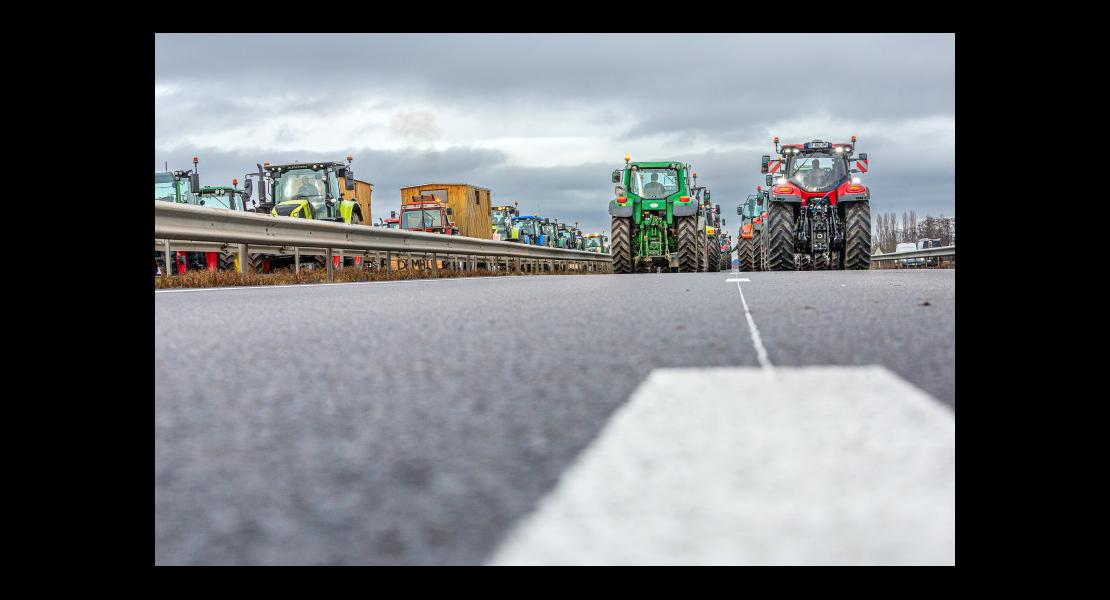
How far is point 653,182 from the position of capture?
22625mm

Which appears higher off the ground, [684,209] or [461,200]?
[461,200]

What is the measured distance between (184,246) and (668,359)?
16201 millimetres

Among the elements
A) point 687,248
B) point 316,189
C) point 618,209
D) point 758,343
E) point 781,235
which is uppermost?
point 316,189

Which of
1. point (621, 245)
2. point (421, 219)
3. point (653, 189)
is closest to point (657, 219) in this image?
point (653, 189)

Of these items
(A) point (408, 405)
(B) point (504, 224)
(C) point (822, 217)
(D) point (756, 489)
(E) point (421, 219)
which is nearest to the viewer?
(D) point (756, 489)

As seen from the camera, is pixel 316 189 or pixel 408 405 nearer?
pixel 408 405

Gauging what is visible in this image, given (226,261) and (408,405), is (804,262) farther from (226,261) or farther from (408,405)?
(408,405)

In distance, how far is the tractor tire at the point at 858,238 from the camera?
17797mm

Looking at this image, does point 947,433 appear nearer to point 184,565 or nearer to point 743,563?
point 743,563

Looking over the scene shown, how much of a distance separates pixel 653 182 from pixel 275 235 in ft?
43.4

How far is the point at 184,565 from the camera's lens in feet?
3.71

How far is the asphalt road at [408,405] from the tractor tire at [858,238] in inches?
543

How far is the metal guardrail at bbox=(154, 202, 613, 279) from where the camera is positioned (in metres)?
8.95
